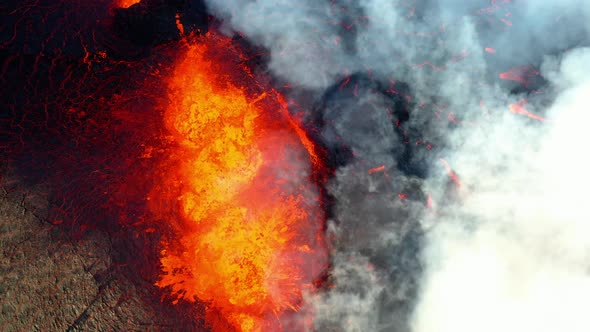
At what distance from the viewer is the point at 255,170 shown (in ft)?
19.5

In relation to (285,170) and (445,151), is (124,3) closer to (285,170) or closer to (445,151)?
(285,170)

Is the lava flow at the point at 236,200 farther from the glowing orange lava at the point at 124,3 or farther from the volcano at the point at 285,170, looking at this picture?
the glowing orange lava at the point at 124,3

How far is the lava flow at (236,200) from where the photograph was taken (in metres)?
5.41

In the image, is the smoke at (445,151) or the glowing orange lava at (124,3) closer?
the smoke at (445,151)

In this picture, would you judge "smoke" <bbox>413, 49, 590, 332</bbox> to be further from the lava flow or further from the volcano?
the lava flow

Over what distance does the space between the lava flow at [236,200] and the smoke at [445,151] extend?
500 millimetres

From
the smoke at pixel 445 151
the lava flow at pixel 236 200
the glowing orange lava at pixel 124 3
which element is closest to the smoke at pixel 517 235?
the smoke at pixel 445 151

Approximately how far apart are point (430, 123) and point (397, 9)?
2.58m

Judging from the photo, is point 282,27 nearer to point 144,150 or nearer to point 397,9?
point 397,9

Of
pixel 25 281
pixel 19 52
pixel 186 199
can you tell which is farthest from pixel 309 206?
pixel 19 52

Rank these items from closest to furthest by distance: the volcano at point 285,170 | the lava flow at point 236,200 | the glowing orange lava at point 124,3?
the volcano at point 285,170 < the lava flow at point 236,200 < the glowing orange lava at point 124,3

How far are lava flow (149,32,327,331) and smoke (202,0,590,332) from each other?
50cm

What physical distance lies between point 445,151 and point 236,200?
407 centimetres

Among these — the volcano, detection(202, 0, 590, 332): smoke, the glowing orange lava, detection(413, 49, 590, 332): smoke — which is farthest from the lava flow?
detection(413, 49, 590, 332): smoke
